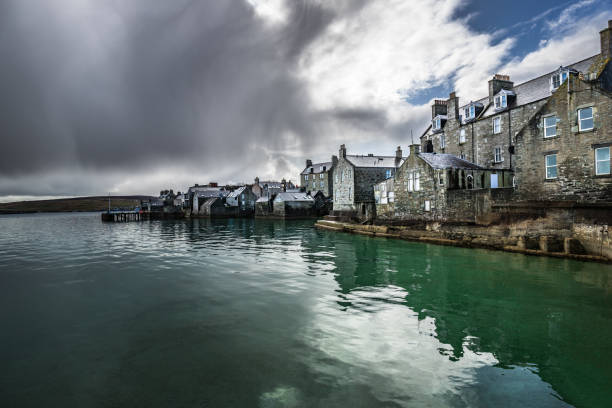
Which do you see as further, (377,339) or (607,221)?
(607,221)

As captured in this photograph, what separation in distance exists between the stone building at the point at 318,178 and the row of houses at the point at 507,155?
102ft

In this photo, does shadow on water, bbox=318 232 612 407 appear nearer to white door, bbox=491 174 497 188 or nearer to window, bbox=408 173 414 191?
white door, bbox=491 174 497 188

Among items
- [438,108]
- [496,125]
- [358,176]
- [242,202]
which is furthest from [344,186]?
[242,202]

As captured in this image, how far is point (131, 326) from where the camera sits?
28.0ft

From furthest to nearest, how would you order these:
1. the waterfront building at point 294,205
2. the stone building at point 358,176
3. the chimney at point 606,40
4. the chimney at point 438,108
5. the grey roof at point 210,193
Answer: the grey roof at point 210,193 < the waterfront building at point 294,205 < the stone building at point 358,176 < the chimney at point 438,108 < the chimney at point 606,40

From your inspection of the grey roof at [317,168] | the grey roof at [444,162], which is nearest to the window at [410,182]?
the grey roof at [444,162]

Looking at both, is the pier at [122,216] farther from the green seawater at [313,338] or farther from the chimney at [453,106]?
the chimney at [453,106]

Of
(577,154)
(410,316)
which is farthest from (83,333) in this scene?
(577,154)

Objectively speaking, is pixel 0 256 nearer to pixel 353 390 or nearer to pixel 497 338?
pixel 353 390

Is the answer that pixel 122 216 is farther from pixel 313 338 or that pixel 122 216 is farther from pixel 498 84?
pixel 313 338

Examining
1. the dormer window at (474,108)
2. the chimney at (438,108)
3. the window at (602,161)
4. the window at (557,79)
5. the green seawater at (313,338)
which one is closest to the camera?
the green seawater at (313,338)

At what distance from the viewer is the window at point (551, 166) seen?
1975 cm

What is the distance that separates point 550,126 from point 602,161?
3602mm

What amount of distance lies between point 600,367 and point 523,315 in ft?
9.31
